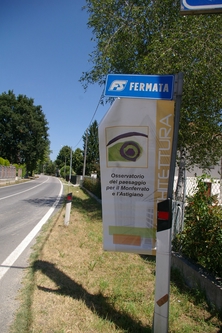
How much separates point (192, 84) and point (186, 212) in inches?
159

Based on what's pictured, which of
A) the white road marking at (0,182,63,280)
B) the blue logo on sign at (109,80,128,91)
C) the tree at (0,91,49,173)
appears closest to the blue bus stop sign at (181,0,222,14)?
the blue logo on sign at (109,80,128,91)

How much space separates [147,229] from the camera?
9.96 ft

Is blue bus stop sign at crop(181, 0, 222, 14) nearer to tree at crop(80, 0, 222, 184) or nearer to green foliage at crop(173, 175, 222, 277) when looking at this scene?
green foliage at crop(173, 175, 222, 277)

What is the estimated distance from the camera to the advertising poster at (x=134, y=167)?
293 centimetres

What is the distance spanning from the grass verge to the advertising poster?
2.85ft

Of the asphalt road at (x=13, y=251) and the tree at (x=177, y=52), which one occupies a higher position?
the tree at (x=177, y=52)

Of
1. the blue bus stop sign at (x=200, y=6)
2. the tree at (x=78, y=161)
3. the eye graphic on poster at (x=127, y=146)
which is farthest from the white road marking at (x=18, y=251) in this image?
the tree at (x=78, y=161)

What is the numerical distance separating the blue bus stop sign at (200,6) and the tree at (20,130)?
55.9m

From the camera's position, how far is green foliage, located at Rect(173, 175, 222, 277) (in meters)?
3.88

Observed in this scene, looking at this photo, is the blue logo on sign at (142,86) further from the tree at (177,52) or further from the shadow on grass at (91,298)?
the tree at (177,52)

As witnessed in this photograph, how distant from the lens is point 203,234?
4160mm

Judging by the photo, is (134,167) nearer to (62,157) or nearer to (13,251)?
(13,251)

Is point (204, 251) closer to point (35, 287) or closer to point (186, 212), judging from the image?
point (186, 212)

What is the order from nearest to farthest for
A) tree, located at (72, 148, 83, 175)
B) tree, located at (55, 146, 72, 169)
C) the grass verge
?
the grass verge
tree, located at (72, 148, 83, 175)
tree, located at (55, 146, 72, 169)
